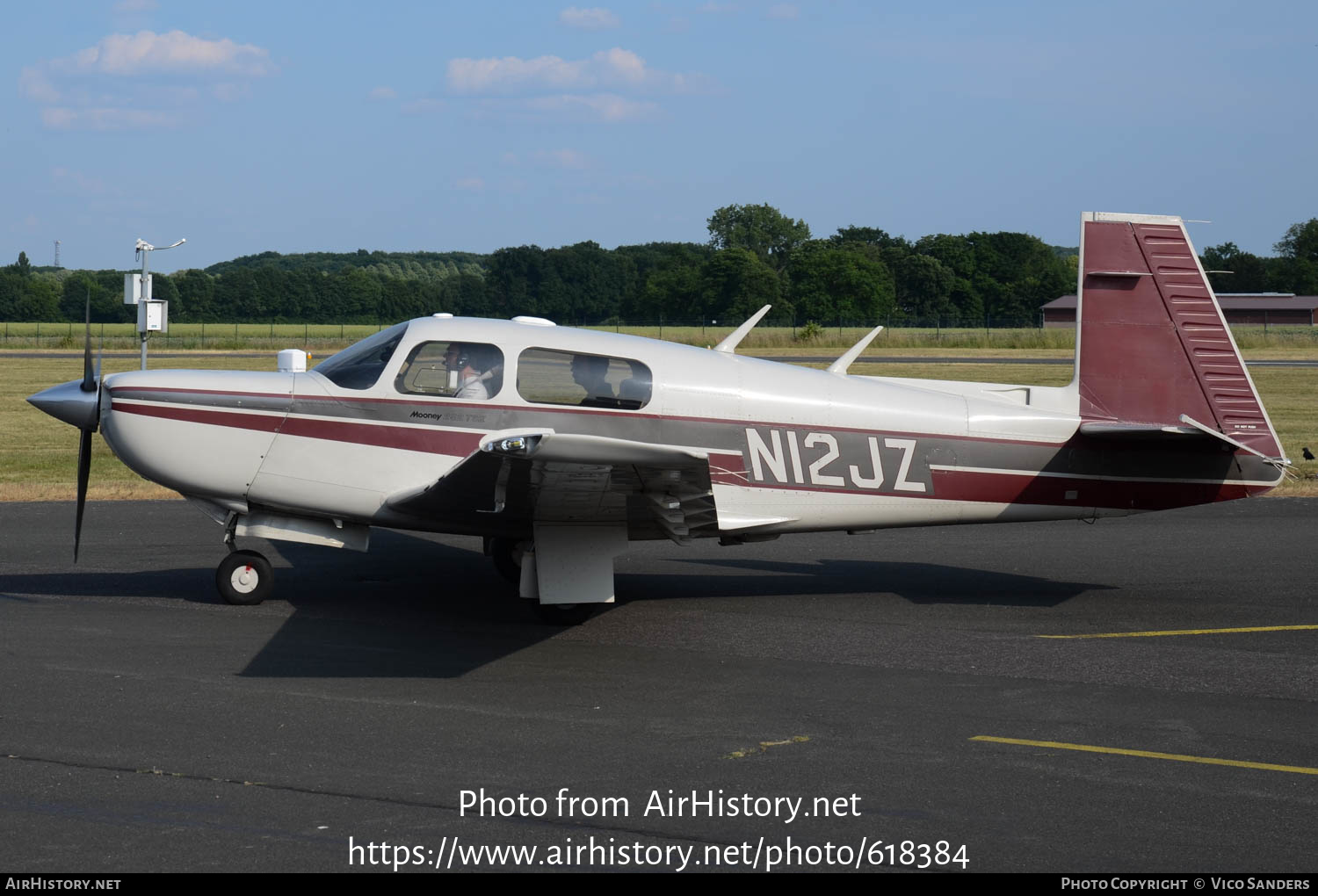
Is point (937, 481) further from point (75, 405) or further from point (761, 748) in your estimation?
point (75, 405)

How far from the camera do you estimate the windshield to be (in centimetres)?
904

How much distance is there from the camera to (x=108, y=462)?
18.7 m

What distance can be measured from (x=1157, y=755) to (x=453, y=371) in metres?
5.26

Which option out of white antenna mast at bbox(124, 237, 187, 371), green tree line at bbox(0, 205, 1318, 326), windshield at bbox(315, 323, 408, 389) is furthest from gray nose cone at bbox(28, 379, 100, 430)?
green tree line at bbox(0, 205, 1318, 326)

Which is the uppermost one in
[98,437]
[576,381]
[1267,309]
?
[1267,309]

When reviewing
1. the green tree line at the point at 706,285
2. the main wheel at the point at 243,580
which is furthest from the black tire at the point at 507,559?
the green tree line at the point at 706,285

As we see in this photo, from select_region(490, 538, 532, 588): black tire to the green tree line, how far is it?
212ft

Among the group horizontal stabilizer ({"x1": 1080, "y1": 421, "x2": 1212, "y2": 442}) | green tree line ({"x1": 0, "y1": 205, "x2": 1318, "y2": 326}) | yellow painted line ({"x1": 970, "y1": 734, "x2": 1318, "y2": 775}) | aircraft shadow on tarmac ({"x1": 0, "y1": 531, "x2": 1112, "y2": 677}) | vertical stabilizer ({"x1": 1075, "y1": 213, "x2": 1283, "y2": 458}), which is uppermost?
green tree line ({"x1": 0, "y1": 205, "x2": 1318, "y2": 326})

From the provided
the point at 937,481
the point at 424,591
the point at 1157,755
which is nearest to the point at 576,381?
the point at 424,591

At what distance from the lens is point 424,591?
1009 cm

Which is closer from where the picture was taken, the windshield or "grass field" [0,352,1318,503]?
the windshield

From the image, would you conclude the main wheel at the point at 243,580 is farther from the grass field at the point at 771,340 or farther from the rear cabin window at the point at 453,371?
the grass field at the point at 771,340

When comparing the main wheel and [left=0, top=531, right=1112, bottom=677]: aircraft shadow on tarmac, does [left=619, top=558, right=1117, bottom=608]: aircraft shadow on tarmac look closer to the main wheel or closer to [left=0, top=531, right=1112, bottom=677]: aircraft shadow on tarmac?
[left=0, top=531, right=1112, bottom=677]: aircraft shadow on tarmac
